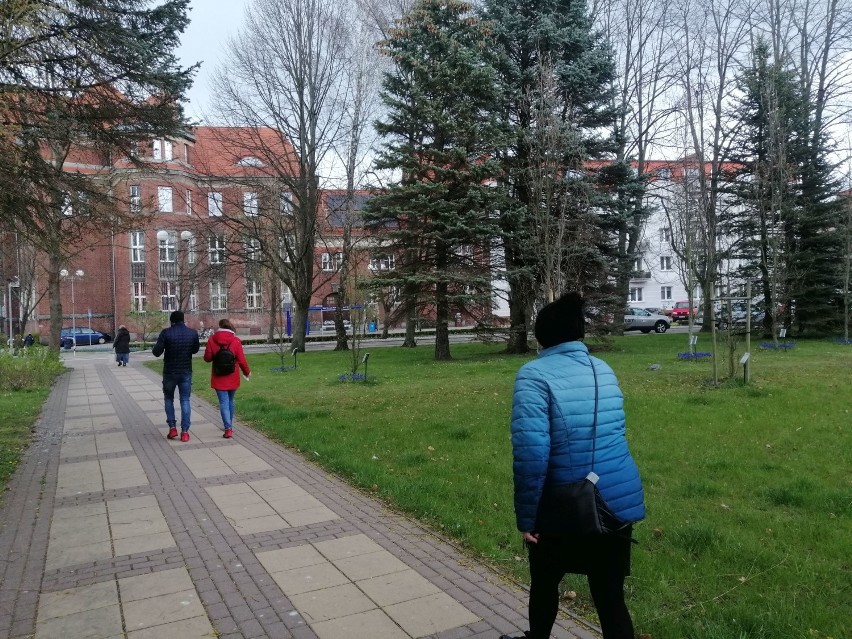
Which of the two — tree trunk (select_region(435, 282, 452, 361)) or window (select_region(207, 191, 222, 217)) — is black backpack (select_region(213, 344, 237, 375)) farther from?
window (select_region(207, 191, 222, 217))

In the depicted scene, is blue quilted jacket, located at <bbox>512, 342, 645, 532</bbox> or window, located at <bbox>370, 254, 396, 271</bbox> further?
window, located at <bbox>370, 254, 396, 271</bbox>

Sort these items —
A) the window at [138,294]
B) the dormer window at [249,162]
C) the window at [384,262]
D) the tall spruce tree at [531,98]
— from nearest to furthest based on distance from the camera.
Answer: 1. the tall spruce tree at [531,98]
2. the window at [384,262]
3. the dormer window at [249,162]
4. the window at [138,294]

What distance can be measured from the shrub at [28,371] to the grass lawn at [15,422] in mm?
810

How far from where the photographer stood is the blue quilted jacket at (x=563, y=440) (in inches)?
104

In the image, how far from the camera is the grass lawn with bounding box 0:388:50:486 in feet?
26.4

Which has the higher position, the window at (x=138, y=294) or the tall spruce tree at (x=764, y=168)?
the tall spruce tree at (x=764, y=168)

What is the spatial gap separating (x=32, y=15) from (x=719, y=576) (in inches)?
321

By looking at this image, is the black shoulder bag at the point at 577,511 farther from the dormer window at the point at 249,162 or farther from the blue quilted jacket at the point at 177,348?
the dormer window at the point at 249,162

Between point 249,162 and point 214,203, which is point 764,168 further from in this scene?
point 214,203

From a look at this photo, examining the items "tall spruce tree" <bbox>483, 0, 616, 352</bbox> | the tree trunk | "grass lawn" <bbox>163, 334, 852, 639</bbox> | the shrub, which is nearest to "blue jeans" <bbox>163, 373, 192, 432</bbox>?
"grass lawn" <bbox>163, 334, 852, 639</bbox>

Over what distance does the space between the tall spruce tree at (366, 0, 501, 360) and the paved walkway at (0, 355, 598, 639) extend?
42.9ft

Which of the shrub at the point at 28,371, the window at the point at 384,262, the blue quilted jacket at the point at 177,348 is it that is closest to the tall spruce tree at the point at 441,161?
Result: the window at the point at 384,262

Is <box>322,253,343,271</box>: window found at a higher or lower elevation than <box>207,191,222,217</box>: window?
lower

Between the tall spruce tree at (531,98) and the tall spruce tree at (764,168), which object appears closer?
the tall spruce tree at (531,98)
